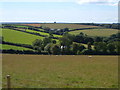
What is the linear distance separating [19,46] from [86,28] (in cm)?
4007

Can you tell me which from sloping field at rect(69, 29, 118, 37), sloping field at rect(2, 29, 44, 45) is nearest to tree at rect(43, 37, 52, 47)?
sloping field at rect(2, 29, 44, 45)

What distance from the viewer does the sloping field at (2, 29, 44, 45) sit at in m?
76.4

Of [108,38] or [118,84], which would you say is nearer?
[118,84]

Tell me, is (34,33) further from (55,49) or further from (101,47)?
(101,47)

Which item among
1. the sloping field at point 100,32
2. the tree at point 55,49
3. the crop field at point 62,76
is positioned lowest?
the tree at point 55,49

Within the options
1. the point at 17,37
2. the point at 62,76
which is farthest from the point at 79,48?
the point at 62,76

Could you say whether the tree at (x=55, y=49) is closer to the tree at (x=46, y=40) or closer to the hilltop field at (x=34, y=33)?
the tree at (x=46, y=40)

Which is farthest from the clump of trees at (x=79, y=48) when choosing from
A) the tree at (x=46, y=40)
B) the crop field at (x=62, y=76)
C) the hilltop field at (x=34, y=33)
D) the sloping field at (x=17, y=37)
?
the crop field at (x=62, y=76)

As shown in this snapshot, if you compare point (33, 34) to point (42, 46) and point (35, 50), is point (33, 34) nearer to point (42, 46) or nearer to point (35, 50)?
point (42, 46)

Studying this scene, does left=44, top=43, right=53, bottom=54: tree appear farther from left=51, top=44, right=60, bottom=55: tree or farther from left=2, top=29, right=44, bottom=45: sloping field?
left=2, top=29, right=44, bottom=45: sloping field

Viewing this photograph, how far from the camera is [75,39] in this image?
273ft

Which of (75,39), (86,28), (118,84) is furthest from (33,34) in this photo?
(118,84)

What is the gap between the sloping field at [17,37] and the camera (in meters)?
76.4

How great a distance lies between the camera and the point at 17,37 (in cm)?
8025
